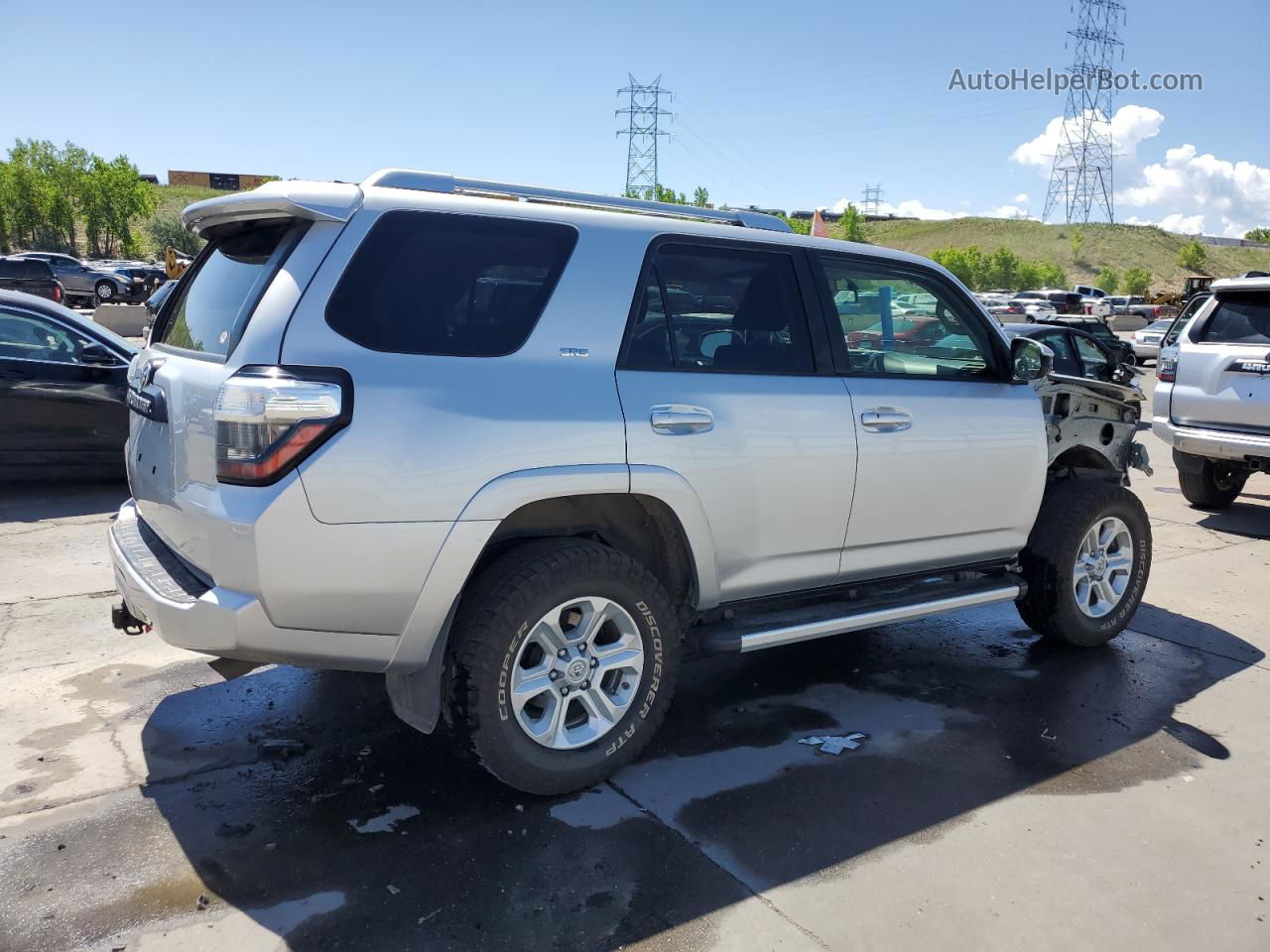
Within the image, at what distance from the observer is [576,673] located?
3451mm

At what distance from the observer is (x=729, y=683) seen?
466 cm

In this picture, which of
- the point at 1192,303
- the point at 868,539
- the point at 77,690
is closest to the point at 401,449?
the point at 868,539

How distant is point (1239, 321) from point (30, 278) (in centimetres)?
2814

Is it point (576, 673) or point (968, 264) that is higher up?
point (968, 264)

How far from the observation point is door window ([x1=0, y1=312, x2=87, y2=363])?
7.95m

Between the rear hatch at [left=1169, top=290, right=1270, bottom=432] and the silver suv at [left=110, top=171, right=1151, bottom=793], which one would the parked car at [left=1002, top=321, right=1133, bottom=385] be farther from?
the silver suv at [left=110, top=171, right=1151, bottom=793]

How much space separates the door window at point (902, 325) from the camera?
427cm

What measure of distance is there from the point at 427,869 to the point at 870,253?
3.09m

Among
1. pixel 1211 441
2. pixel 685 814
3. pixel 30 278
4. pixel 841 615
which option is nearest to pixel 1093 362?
pixel 1211 441

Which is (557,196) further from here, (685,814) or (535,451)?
(685,814)

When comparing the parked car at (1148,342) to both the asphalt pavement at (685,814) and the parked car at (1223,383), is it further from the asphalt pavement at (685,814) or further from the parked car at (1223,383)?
the asphalt pavement at (685,814)

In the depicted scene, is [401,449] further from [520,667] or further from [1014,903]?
[1014,903]

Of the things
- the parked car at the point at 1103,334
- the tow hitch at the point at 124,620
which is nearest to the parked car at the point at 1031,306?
the parked car at the point at 1103,334

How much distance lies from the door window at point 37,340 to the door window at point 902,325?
654cm
